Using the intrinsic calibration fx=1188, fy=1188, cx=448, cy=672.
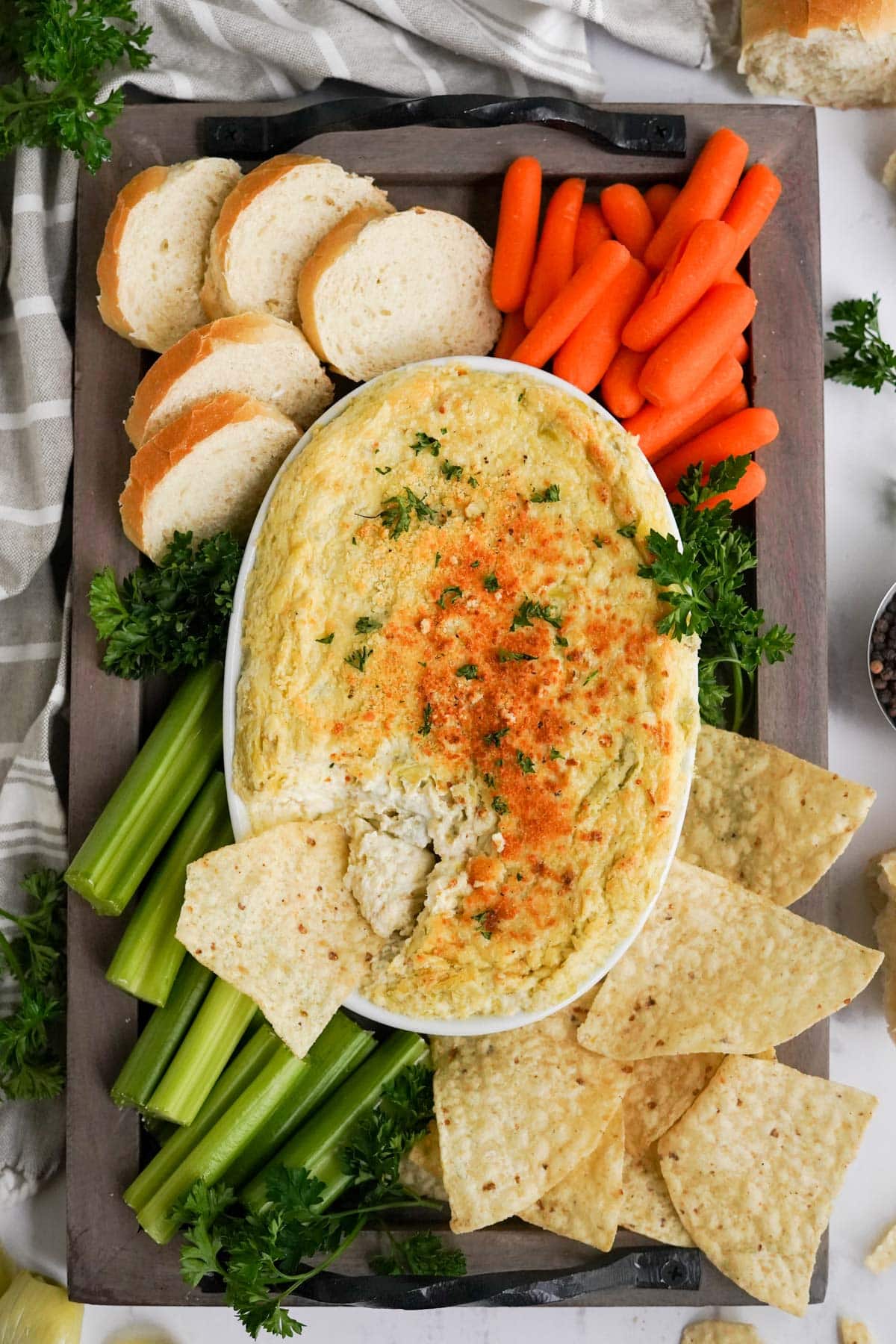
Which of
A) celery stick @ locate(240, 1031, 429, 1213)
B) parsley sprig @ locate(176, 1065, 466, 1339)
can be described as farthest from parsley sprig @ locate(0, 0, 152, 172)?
parsley sprig @ locate(176, 1065, 466, 1339)

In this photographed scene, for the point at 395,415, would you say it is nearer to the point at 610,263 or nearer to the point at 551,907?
the point at 610,263

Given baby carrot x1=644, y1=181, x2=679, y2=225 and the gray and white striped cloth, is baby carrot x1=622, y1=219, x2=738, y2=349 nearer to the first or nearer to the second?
baby carrot x1=644, y1=181, x2=679, y2=225

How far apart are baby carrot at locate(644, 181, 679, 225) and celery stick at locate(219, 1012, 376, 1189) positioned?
2452mm

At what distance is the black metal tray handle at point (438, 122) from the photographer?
3.32 meters

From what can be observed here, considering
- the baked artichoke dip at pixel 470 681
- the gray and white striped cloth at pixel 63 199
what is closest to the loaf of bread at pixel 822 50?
the gray and white striped cloth at pixel 63 199

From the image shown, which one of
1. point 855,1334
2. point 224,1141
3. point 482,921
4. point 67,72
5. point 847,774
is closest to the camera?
point 482,921

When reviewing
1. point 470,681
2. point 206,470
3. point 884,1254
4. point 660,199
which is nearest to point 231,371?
point 206,470

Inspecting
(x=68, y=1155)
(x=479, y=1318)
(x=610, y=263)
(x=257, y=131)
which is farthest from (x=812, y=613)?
(x=68, y=1155)

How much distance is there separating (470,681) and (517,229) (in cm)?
131

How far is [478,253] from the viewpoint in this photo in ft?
11.1

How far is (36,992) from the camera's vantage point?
3322 mm

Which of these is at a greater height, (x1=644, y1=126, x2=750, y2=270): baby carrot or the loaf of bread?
the loaf of bread

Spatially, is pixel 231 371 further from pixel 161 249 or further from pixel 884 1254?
pixel 884 1254

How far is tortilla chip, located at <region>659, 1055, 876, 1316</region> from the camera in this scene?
10.2ft
